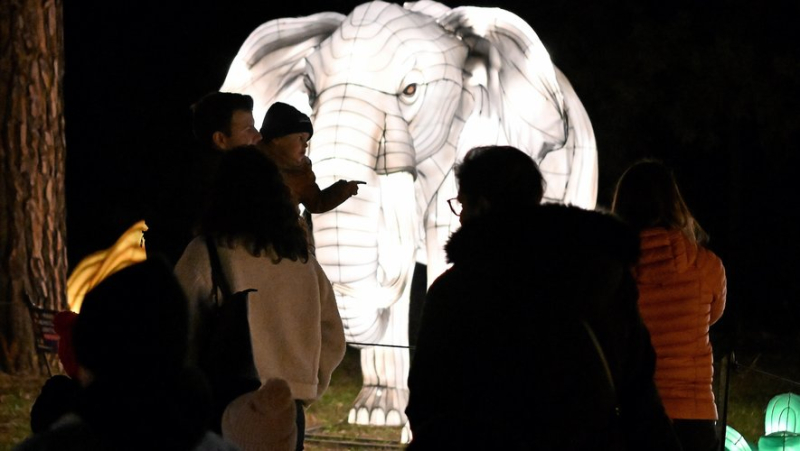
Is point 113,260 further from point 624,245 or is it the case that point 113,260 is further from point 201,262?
point 624,245

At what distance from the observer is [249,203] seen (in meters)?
4.09

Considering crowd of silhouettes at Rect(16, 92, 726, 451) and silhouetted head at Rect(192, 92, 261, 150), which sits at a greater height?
silhouetted head at Rect(192, 92, 261, 150)

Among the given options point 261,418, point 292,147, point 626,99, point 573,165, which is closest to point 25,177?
point 573,165

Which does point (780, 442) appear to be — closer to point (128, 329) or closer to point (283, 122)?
point (283, 122)

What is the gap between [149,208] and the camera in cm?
460

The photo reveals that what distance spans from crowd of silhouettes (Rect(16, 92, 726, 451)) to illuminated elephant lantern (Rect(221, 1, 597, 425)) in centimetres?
282

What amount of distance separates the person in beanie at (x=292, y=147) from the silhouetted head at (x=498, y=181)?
1.52 m

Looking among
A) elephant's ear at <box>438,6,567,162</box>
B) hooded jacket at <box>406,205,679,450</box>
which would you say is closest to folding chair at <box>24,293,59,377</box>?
elephant's ear at <box>438,6,567,162</box>

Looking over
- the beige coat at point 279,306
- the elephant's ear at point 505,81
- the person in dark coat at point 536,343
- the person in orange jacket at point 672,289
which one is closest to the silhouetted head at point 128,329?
the person in dark coat at point 536,343

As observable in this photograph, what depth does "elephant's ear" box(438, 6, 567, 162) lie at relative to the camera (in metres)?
8.66

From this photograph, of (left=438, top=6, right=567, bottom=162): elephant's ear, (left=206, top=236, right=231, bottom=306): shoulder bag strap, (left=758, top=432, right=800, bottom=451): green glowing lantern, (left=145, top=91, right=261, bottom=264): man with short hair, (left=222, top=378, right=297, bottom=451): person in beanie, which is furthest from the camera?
(left=438, top=6, right=567, bottom=162): elephant's ear

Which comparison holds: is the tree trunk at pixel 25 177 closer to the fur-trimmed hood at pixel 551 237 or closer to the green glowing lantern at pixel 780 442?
the green glowing lantern at pixel 780 442

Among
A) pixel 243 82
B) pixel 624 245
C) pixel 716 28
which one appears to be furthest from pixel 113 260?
pixel 716 28

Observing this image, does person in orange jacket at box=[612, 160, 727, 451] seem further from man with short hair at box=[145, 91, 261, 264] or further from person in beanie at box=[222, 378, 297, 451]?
person in beanie at box=[222, 378, 297, 451]
